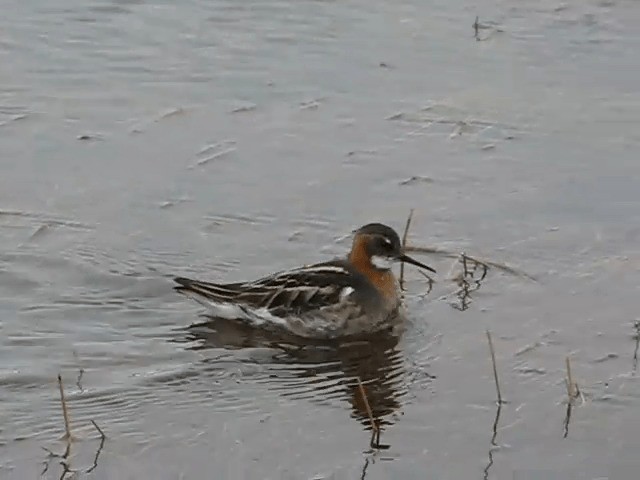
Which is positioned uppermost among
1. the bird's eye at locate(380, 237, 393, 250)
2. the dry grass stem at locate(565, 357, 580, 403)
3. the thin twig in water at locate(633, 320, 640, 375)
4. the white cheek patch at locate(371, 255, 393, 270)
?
the dry grass stem at locate(565, 357, 580, 403)

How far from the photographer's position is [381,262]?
466 inches

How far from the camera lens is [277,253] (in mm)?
12125

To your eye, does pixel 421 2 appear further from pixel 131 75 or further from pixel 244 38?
pixel 131 75

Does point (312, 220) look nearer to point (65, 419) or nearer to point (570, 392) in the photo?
point (570, 392)

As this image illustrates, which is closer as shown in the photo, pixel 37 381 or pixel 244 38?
pixel 37 381

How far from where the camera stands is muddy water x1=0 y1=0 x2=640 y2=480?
9.27 meters

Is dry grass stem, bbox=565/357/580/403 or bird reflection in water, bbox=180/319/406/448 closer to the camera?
dry grass stem, bbox=565/357/580/403

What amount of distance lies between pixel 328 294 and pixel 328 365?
3.11 feet

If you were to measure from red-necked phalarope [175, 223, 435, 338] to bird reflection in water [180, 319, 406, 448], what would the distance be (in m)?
0.11

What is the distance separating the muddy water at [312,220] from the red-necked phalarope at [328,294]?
0.21 meters

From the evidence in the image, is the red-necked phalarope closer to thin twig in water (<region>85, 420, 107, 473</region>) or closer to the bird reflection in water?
the bird reflection in water

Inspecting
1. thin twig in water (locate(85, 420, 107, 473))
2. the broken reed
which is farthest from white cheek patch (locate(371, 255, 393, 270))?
thin twig in water (locate(85, 420, 107, 473))

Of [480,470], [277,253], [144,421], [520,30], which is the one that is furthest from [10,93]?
[480,470]

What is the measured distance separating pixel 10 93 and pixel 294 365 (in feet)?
15.9
